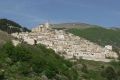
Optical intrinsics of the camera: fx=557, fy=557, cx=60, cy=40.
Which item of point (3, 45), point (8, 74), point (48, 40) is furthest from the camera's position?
point (48, 40)

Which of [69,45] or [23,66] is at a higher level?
[23,66]

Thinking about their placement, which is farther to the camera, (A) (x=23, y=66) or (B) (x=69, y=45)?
(B) (x=69, y=45)

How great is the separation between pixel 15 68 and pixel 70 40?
15163 centimetres

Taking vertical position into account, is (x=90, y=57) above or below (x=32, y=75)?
below

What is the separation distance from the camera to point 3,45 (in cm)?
4422

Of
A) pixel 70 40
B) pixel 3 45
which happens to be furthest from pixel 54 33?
pixel 3 45

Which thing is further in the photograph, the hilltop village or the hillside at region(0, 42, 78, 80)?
the hilltop village

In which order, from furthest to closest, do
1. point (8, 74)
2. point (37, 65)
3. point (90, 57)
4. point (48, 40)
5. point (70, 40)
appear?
point (70, 40), point (48, 40), point (90, 57), point (37, 65), point (8, 74)

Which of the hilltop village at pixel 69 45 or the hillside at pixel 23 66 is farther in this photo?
the hilltop village at pixel 69 45

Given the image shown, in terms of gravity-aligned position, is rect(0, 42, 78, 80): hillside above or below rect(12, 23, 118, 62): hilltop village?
above

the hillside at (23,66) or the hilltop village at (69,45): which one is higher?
the hillside at (23,66)

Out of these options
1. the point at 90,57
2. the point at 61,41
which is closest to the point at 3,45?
the point at 90,57

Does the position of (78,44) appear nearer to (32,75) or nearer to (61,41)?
(61,41)

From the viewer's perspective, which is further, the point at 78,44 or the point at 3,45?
the point at 78,44
